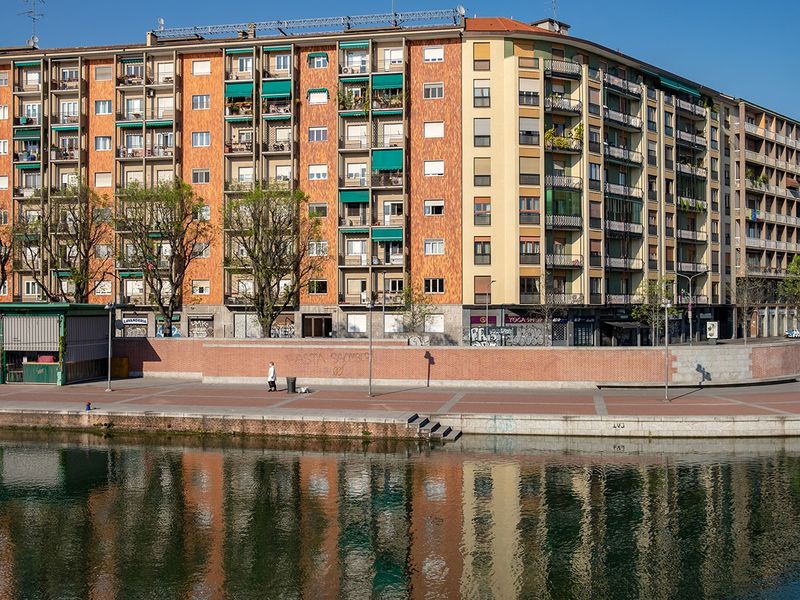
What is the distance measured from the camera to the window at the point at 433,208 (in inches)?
2788

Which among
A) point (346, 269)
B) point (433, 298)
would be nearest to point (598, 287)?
point (433, 298)

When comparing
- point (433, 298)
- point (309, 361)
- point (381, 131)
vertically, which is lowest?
point (309, 361)

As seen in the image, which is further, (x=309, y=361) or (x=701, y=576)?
(x=309, y=361)

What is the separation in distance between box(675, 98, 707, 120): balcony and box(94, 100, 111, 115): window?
57.4 meters

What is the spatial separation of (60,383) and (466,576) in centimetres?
3699

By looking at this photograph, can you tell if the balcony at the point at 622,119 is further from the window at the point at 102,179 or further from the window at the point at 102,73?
the window at the point at 102,179

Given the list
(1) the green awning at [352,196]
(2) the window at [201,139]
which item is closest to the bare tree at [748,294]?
(1) the green awning at [352,196]

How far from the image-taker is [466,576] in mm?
20453

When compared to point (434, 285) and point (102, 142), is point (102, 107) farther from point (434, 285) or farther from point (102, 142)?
point (434, 285)

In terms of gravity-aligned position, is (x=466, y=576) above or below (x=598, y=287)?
below

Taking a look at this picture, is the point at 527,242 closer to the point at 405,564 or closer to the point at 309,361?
the point at 309,361

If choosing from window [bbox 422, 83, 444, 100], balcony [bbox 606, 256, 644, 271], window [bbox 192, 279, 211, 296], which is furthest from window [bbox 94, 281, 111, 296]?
balcony [bbox 606, 256, 644, 271]

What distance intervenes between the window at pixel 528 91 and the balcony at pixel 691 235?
81.0ft

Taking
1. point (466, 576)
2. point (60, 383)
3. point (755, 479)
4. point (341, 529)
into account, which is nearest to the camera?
point (466, 576)
